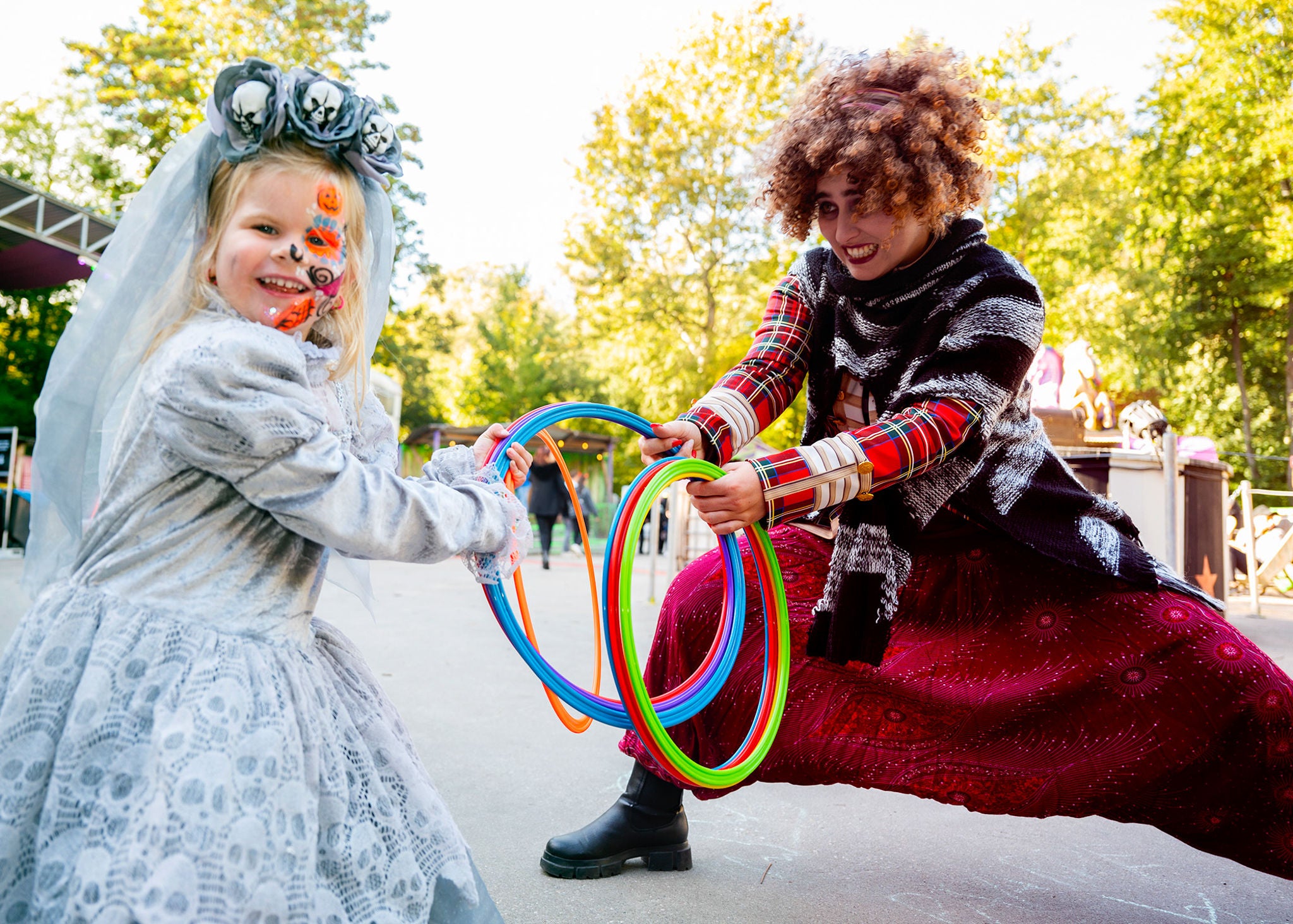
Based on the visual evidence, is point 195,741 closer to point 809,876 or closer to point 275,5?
point 809,876

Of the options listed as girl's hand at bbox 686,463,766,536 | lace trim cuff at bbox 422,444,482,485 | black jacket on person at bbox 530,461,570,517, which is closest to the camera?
lace trim cuff at bbox 422,444,482,485

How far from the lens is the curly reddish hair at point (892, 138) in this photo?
223 cm

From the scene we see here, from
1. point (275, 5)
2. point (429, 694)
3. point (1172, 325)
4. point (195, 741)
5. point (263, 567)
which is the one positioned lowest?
point (429, 694)

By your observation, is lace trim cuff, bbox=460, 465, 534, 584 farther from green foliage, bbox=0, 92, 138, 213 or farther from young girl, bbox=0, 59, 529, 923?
green foliage, bbox=0, 92, 138, 213

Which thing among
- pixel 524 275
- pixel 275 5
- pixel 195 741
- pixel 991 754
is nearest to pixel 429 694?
pixel 991 754

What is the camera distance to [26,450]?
1420 cm

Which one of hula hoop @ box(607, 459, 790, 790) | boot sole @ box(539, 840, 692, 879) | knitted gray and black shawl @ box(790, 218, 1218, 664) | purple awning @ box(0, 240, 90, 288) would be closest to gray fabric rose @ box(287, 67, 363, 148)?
hula hoop @ box(607, 459, 790, 790)

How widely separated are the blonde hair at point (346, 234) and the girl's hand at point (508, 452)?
422 millimetres

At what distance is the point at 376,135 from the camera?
1.77 meters

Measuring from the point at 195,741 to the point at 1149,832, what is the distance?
3.03 metres

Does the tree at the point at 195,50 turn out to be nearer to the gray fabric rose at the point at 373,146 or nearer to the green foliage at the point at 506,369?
the green foliage at the point at 506,369

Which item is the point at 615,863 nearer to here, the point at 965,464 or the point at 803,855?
the point at 803,855

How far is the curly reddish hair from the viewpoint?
2232 mm

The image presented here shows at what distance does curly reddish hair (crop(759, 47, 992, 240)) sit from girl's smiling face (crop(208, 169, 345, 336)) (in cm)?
116
